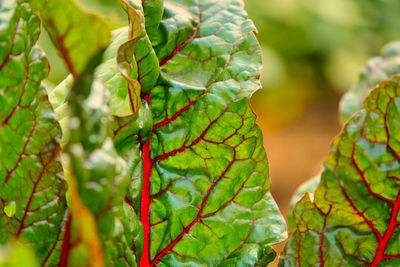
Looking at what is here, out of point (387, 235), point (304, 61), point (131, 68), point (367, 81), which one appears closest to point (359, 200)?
point (387, 235)

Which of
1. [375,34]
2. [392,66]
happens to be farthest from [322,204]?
[375,34]

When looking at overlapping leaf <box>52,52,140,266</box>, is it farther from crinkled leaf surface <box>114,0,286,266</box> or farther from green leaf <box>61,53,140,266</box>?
crinkled leaf surface <box>114,0,286,266</box>

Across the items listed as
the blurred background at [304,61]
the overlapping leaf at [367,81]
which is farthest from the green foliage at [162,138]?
the blurred background at [304,61]

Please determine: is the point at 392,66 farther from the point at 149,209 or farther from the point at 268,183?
the point at 149,209

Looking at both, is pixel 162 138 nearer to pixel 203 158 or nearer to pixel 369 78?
pixel 203 158

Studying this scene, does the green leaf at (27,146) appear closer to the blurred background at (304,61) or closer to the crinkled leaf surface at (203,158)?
the crinkled leaf surface at (203,158)

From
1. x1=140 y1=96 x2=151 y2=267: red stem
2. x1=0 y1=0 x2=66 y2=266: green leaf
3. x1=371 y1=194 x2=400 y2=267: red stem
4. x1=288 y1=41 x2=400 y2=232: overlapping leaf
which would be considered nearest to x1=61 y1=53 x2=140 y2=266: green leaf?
x1=0 y1=0 x2=66 y2=266: green leaf
